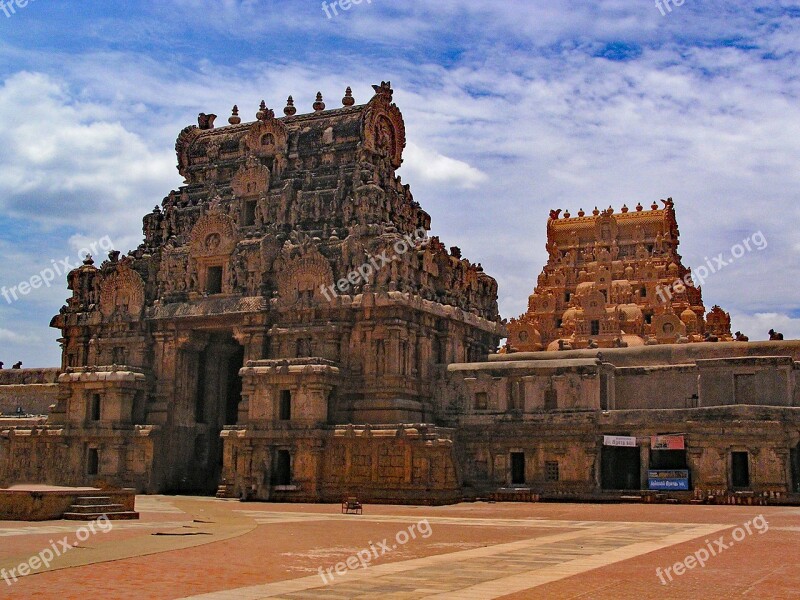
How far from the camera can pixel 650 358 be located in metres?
56.3

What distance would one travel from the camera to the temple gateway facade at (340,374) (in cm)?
5153

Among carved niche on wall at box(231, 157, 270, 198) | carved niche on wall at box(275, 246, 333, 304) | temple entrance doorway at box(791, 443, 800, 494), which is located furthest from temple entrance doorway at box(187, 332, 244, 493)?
temple entrance doorway at box(791, 443, 800, 494)

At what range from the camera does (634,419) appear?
52.7 m

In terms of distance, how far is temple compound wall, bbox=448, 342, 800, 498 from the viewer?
1955 inches

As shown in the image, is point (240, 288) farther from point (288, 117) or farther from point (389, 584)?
point (389, 584)

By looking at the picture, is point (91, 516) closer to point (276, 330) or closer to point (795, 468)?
point (276, 330)

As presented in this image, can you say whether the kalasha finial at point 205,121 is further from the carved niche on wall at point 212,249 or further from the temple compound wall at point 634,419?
the temple compound wall at point 634,419

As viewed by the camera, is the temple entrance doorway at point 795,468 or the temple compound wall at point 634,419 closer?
the temple entrance doorway at point 795,468

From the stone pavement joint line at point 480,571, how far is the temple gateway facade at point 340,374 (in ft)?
71.3

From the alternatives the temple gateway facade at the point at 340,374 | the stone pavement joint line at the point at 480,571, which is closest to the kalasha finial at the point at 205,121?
the temple gateway facade at the point at 340,374

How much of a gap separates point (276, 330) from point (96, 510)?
25.6m

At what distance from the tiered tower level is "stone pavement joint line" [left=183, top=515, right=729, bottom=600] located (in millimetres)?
61068

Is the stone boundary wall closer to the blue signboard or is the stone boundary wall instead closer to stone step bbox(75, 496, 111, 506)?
stone step bbox(75, 496, 111, 506)

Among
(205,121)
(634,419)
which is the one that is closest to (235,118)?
(205,121)
